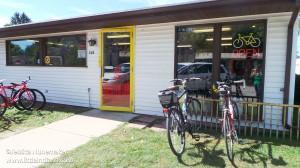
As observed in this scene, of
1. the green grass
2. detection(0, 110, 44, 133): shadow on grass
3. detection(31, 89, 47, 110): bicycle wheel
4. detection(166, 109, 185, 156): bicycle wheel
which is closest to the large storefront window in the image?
detection(31, 89, 47, 110): bicycle wheel

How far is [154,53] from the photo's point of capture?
22.5 feet

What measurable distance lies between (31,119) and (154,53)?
11.3 feet

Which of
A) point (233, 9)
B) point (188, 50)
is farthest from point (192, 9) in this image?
point (188, 50)

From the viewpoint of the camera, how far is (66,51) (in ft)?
27.7

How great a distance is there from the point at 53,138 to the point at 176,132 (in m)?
2.46

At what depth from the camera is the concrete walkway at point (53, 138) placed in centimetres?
425

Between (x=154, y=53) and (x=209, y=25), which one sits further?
(x=154, y=53)

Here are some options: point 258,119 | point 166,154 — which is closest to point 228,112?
point 166,154

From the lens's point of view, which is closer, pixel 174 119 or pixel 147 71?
pixel 174 119

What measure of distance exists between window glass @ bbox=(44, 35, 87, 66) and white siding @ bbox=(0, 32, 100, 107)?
201 millimetres

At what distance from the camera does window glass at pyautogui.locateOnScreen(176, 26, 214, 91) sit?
6159mm

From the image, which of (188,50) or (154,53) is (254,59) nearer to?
(188,50)

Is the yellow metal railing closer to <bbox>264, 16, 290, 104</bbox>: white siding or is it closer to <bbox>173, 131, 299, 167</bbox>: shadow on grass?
<bbox>264, 16, 290, 104</bbox>: white siding

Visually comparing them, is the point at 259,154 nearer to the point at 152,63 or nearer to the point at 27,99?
the point at 152,63
